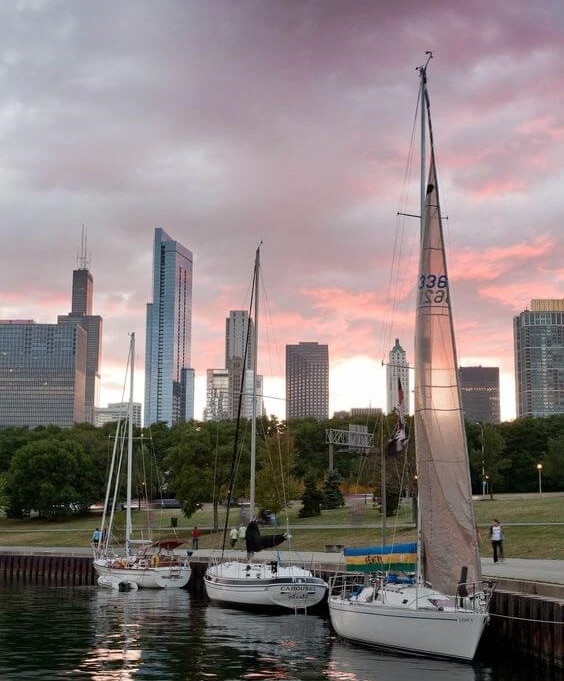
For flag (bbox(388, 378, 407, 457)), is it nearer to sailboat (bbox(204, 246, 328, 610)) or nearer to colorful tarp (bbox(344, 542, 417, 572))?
colorful tarp (bbox(344, 542, 417, 572))

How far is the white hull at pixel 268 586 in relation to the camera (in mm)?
40500

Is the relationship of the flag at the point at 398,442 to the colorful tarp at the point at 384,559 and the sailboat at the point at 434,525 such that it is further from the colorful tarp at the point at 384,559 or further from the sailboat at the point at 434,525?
the colorful tarp at the point at 384,559

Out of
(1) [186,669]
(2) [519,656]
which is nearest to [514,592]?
(2) [519,656]

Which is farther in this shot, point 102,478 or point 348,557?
point 102,478

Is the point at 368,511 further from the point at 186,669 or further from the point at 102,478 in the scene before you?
the point at 186,669

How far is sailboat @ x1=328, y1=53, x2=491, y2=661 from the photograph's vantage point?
28.3 metres

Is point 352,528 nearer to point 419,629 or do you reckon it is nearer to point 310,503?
point 310,503

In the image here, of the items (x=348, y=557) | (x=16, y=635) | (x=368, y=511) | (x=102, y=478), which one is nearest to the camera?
(x=16, y=635)

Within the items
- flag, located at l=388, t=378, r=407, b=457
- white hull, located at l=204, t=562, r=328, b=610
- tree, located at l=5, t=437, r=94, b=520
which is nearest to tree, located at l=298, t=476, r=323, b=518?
tree, located at l=5, t=437, r=94, b=520

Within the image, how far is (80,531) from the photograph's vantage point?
8556 cm

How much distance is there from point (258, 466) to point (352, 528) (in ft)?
105

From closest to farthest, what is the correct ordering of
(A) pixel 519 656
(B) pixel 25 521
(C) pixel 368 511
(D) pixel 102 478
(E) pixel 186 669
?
(E) pixel 186 669 → (A) pixel 519 656 → (C) pixel 368 511 → (B) pixel 25 521 → (D) pixel 102 478

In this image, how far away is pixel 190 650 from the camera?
1226 inches

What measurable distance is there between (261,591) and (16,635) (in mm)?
11680
